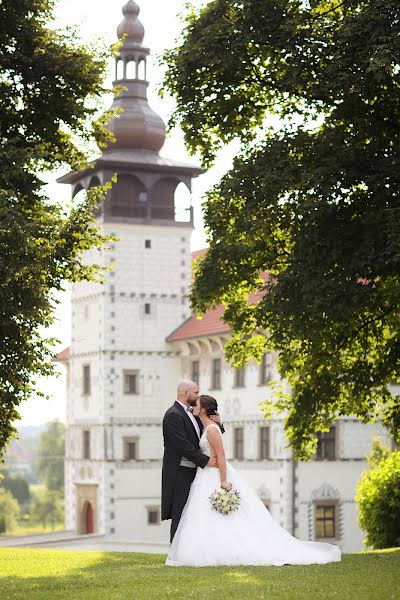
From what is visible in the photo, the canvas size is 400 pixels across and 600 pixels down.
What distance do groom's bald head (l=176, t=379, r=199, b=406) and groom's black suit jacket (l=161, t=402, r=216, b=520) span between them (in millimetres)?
109

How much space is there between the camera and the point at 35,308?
19.4 m

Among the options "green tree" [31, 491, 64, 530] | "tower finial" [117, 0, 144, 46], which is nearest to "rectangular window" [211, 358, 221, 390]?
"tower finial" [117, 0, 144, 46]

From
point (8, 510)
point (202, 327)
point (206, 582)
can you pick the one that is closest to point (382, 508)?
point (206, 582)

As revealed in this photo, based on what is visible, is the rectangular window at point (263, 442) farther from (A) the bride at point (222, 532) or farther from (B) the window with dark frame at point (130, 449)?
(A) the bride at point (222, 532)

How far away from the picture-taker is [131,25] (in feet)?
192

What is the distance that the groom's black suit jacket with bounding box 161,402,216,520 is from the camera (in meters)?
14.5

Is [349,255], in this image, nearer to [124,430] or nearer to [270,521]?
[270,521]

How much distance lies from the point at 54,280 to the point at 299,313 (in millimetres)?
3920

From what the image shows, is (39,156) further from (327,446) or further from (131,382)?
(131,382)

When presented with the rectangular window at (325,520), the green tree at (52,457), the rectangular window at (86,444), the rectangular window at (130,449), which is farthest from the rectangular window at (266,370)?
the green tree at (52,457)

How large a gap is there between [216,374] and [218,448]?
134 feet

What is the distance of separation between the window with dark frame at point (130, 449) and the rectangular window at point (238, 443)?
5270 mm

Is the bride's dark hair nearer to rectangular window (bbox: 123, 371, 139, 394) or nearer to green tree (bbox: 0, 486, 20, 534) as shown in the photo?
rectangular window (bbox: 123, 371, 139, 394)

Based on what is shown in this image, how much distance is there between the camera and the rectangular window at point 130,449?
5675 centimetres
